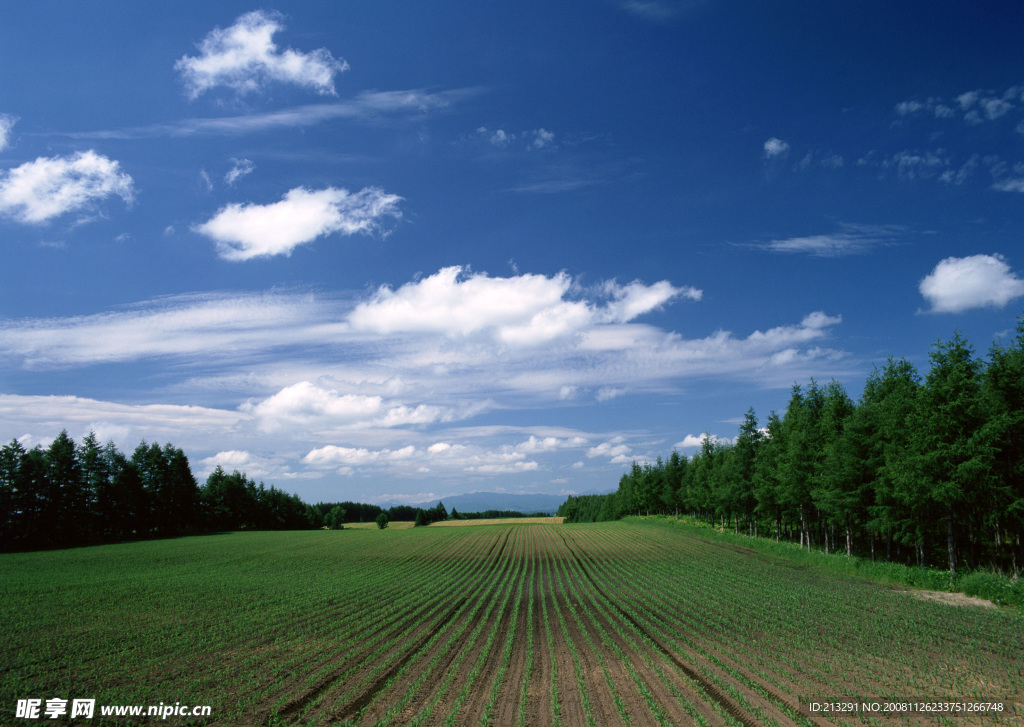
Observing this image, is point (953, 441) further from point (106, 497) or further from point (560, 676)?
point (106, 497)

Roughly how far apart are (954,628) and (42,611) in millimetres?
39215

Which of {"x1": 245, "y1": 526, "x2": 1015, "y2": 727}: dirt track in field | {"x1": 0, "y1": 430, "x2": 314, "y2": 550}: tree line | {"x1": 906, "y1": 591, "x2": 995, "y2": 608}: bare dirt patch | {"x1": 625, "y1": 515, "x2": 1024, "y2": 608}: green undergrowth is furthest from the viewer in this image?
{"x1": 0, "y1": 430, "x2": 314, "y2": 550}: tree line

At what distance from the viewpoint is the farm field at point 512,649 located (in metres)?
12.4

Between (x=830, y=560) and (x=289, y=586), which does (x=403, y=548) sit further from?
(x=830, y=560)

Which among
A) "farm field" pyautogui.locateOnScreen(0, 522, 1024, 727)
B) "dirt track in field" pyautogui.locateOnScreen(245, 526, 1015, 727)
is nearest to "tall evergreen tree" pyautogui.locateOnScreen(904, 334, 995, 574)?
"farm field" pyautogui.locateOnScreen(0, 522, 1024, 727)

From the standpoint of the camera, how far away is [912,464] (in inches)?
1088

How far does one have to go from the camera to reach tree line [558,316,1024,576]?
25766mm

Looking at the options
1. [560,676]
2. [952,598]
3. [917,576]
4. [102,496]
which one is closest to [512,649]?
[560,676]

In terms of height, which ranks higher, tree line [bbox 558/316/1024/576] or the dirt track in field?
tree line [bbox 558/316/1024/576]

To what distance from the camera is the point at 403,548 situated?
58.6 meters

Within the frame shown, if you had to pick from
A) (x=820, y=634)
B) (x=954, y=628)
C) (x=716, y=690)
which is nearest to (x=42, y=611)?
(x=716, y=690)

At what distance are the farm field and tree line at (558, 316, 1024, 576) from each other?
601 cm

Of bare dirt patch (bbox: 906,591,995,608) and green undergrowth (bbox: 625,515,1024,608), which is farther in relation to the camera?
bare dirt patch (bbox: 906,591,995,608)

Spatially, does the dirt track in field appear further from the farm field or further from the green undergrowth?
the green undergrowth
